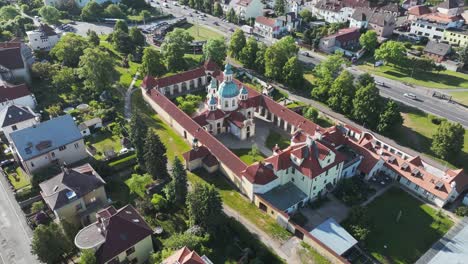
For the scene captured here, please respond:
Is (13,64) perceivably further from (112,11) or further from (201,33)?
(201,33)

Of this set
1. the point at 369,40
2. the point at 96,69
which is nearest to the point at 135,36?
the point at 96,69

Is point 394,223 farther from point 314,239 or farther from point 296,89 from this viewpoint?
point 296,89

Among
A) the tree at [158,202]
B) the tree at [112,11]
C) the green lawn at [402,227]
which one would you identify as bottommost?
the green lawn at [402,227]

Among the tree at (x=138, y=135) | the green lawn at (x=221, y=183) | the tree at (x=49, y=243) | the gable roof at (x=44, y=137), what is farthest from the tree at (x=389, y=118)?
the tree at (x=49, y=243)

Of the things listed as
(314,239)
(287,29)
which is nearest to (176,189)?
(314,239)

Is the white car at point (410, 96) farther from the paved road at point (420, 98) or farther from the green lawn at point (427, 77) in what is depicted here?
the green lawn at point (427, 77)

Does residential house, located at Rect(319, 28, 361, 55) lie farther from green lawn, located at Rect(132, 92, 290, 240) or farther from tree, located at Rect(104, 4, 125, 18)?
tree, located at Rect(104, 4, 125, 18)
